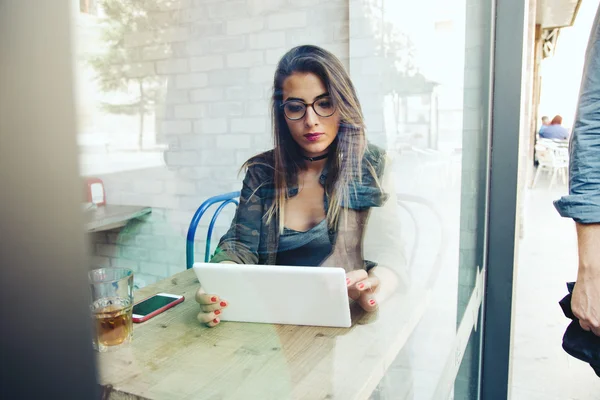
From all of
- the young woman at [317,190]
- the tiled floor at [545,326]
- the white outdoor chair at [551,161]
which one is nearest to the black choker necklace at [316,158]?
the young woman at [317,190]

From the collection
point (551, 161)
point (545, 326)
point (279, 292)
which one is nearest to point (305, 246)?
point (279, 292)

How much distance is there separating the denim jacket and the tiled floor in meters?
0.85

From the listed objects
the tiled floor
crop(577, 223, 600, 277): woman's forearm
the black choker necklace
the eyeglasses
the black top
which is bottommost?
the tiled floor

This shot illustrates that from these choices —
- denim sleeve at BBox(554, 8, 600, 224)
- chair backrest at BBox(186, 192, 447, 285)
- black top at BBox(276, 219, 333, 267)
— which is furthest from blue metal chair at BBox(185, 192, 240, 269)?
denim sleeve at BBox(554, 8, 600, 224)

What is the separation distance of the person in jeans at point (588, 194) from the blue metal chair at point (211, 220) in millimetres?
879

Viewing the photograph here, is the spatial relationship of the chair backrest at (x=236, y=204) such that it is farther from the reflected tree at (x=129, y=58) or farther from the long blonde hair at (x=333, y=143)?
the reflected tree at (x=129, y=58)

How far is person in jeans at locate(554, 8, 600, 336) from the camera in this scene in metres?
0.87

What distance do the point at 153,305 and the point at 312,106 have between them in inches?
25.1

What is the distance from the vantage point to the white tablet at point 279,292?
33.1 inches

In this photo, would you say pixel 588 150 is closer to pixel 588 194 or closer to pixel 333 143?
pixel 588 194

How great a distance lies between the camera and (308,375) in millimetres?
728

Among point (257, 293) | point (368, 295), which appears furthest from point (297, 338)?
point (368, 295)

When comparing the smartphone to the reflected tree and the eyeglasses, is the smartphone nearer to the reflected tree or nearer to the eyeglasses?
the reflected tree

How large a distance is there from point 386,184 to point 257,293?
1.98 feet
